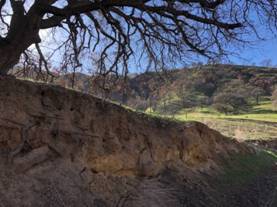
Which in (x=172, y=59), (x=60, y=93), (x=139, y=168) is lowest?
(x=139, y=168)

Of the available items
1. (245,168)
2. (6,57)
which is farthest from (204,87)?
(6,57)

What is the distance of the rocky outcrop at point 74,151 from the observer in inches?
373

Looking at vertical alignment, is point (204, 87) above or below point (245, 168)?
above

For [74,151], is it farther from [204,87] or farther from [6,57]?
[204,87]

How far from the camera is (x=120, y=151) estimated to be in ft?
39.7

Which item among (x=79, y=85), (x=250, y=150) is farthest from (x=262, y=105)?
(x=79, y=85)

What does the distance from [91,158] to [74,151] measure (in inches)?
19.4

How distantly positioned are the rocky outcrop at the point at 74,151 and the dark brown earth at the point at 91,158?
21mm

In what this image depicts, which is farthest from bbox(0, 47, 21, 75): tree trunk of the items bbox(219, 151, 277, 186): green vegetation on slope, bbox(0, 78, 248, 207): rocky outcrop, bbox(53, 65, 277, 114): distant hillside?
bbox(219, 151, 277, 186): green vegetation on slope

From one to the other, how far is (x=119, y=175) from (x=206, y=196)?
2686 mm

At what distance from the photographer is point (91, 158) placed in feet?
36.2

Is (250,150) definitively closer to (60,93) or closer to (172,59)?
(172,59)

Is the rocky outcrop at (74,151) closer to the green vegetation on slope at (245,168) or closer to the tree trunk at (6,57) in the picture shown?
the tree trunk at (6,57)

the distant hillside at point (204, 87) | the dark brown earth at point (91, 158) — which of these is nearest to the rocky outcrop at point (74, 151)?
the dark brown earth at point (91, 158)
